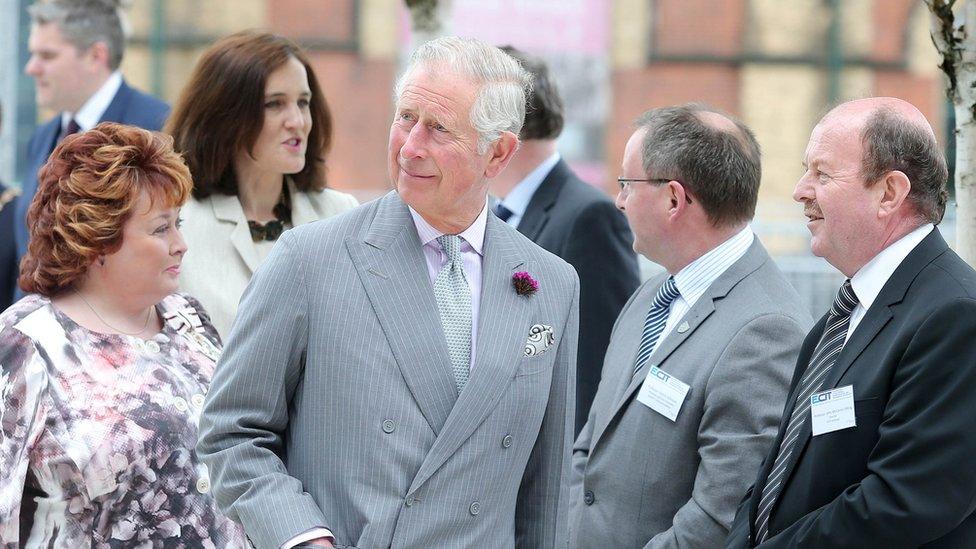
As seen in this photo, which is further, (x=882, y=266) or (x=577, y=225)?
(x=577, y=225)

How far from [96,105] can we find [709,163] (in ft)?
11.3

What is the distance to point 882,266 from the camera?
287cm

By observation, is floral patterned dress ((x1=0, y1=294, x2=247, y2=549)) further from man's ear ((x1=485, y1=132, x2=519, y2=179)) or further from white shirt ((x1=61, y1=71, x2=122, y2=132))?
white shirt ((x1=61, y1=71, x2=122, y2=132))

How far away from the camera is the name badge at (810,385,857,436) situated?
2.73 metres

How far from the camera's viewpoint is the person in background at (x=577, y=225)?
4.75m

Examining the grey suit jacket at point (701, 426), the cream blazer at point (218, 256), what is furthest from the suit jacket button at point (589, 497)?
the cream blazer at point (218, 256)

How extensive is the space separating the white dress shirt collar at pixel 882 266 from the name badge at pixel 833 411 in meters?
0.21

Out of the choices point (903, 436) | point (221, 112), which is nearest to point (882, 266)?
point (903, 436)

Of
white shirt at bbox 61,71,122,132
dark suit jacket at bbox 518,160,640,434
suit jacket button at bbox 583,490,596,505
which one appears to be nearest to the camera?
suit jacket button at bbox 583,490,596,505

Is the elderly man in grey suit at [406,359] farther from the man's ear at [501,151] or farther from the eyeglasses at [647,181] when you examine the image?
the eyeglasses at [647,181]

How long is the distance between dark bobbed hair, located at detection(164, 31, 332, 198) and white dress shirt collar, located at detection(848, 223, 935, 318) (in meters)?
2.15

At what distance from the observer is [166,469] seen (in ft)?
10.6

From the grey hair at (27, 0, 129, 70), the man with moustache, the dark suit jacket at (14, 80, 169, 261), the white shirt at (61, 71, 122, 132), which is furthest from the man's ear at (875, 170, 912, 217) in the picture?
the grey hair at (27, 0, 129, 70)

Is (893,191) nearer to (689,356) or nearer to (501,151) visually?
(689,356)
